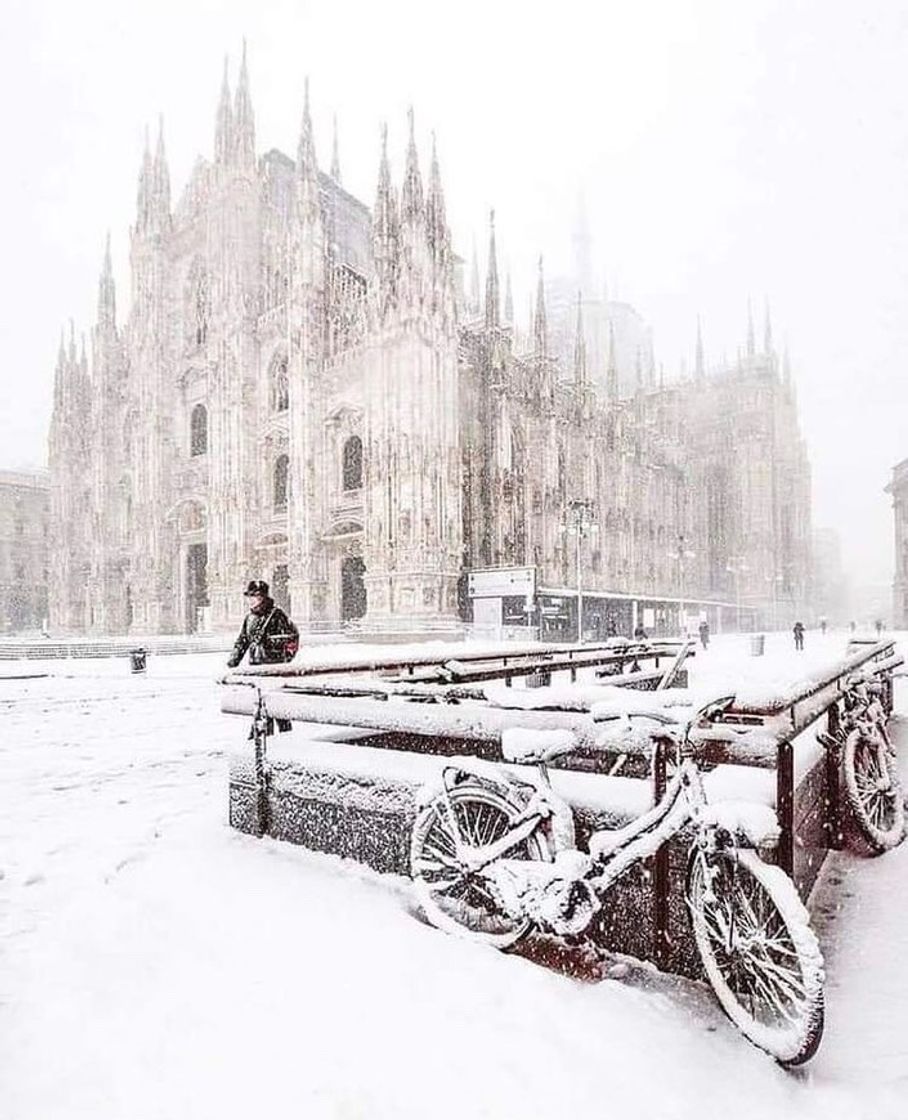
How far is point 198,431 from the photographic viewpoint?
44.8 meters

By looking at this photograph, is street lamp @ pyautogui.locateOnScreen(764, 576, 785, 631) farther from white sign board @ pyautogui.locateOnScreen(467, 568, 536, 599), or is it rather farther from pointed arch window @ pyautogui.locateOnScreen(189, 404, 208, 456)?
pointed arch window @ pyautogui.locateOnScreen(189, 404, 208, 456)

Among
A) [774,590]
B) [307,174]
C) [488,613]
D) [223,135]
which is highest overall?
[223,135]

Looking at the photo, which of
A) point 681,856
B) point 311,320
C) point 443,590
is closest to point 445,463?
point 443,590

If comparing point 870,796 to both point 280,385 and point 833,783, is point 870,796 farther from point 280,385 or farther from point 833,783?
A: point 280,385

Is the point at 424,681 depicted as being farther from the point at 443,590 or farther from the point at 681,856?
the point at 443,590

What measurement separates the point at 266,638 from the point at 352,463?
31.3 m

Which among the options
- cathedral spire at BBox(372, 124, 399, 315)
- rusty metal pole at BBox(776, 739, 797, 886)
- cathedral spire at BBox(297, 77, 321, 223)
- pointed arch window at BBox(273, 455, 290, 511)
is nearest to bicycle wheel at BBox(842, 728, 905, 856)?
rusty metal pole at BBox(776, 739, 797, 886)

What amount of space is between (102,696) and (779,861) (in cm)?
1380

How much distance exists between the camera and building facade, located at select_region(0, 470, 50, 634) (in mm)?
62062

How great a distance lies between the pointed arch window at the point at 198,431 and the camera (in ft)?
145

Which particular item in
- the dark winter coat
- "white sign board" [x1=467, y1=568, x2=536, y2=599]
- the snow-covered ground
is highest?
"white sign board" [x1=467, y1=568, x2=536, y2=599]

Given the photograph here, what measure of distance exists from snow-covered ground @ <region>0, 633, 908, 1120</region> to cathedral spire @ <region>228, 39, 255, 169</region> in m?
48.0

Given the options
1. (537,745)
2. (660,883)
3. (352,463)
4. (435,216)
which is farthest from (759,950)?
(435,216)

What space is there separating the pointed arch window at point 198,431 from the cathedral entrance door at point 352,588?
1336 cm
